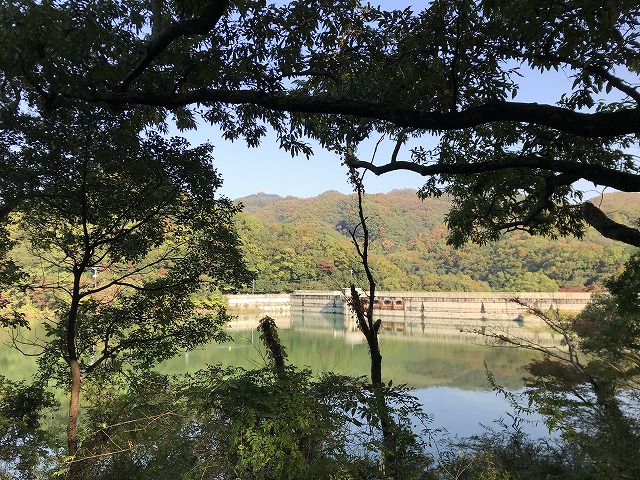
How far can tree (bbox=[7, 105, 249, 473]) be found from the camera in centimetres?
286

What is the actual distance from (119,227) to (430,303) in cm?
2780

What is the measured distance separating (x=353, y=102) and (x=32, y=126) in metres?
2.17

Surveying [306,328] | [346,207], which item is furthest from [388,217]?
[306,328]

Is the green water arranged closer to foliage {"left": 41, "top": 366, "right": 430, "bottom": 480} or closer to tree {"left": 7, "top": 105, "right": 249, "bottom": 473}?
tree {"left": 7, "top": 105, "right": 249, "bottom": 473}

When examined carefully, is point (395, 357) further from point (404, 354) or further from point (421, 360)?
point (421, 360)

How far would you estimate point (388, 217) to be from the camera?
60906 millimetres

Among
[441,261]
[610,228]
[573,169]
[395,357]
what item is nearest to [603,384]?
[610,228]

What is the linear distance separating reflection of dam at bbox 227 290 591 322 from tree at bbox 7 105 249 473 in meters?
22.0

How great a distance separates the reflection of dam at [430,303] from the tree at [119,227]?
2199cm

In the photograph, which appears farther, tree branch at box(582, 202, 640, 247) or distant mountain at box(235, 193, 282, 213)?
distant mountain at box(235, 193, 282, 213)

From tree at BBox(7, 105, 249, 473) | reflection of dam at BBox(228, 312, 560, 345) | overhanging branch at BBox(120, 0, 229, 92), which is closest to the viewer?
overhanging branch at BBox(120, 0, 229, 92)

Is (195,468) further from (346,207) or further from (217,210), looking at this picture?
(346,207)

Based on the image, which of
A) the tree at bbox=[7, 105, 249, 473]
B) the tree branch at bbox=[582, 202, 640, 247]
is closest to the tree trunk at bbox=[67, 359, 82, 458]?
the tree at bbox=[7, 105, 249, 473]

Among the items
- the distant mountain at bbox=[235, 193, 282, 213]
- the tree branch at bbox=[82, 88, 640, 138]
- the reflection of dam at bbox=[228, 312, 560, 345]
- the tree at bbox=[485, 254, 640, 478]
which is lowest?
the reflection of dam at bbox=[228, 312, 560, 345]
